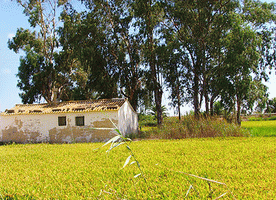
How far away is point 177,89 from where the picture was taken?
23.5 m

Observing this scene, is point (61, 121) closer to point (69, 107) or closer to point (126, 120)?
point (69, 107)

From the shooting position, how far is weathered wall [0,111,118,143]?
18.0 meters

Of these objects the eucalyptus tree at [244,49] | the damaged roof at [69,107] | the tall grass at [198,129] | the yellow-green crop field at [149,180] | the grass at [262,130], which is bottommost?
the yellow-green crop field at [149,180]

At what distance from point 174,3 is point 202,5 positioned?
267cm

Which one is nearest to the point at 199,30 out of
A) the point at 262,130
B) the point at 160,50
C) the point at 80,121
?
the point at 160,50

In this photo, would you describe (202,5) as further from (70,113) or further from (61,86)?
(61,86)

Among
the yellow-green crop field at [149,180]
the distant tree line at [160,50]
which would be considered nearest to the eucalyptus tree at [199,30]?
the distant tree line at [160,50]

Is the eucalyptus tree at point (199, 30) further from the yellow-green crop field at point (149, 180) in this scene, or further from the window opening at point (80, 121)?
the yellow-green crop field at point (149, 180)

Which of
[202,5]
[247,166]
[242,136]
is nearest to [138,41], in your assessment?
[202,5]

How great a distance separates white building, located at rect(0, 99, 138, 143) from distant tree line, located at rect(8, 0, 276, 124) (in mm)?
4842

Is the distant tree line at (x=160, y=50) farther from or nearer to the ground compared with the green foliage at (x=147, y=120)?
farther from the ground

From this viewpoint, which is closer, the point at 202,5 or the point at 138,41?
the point at 202,5

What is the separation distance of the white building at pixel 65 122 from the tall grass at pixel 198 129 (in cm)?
333

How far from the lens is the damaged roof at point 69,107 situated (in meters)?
18.4
